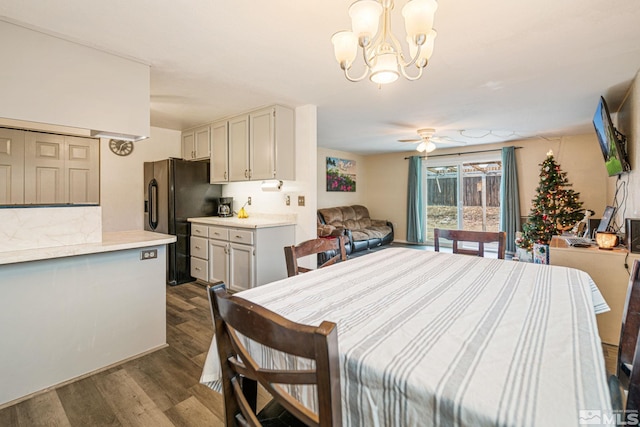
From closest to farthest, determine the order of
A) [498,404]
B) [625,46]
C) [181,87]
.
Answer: [498,404] < [625,46] < [181,87]


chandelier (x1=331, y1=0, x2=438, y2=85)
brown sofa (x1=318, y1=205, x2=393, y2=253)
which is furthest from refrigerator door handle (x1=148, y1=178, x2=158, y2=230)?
chandelier (x1=331, y1=0, x2=438, y2=85)

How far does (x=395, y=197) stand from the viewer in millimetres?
7500

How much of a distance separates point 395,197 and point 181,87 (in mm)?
5707

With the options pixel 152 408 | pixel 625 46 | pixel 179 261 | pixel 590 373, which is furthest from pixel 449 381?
pixel 179 261

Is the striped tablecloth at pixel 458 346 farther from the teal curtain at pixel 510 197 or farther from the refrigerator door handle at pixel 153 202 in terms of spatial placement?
the teal curtain at pixel 510 197

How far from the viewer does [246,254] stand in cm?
339

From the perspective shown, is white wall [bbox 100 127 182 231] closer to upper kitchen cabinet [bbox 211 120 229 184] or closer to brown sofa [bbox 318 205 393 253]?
upper kitchen cabinet [bbox 211 120 229 184]

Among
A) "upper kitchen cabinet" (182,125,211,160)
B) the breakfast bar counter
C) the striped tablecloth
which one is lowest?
the breakfast bar counter

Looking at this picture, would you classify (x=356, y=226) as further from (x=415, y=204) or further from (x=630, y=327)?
(x=630, y=327)

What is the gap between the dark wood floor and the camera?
5.16 feet

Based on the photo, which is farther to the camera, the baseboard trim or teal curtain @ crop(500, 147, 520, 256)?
teal curtain @ crop(500, 147, 520, 256)

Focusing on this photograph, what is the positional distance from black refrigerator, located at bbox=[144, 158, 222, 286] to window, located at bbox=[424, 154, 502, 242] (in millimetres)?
5190

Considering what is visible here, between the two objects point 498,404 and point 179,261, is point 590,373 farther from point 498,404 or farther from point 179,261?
point 179,261

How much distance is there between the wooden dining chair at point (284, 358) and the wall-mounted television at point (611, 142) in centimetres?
362
